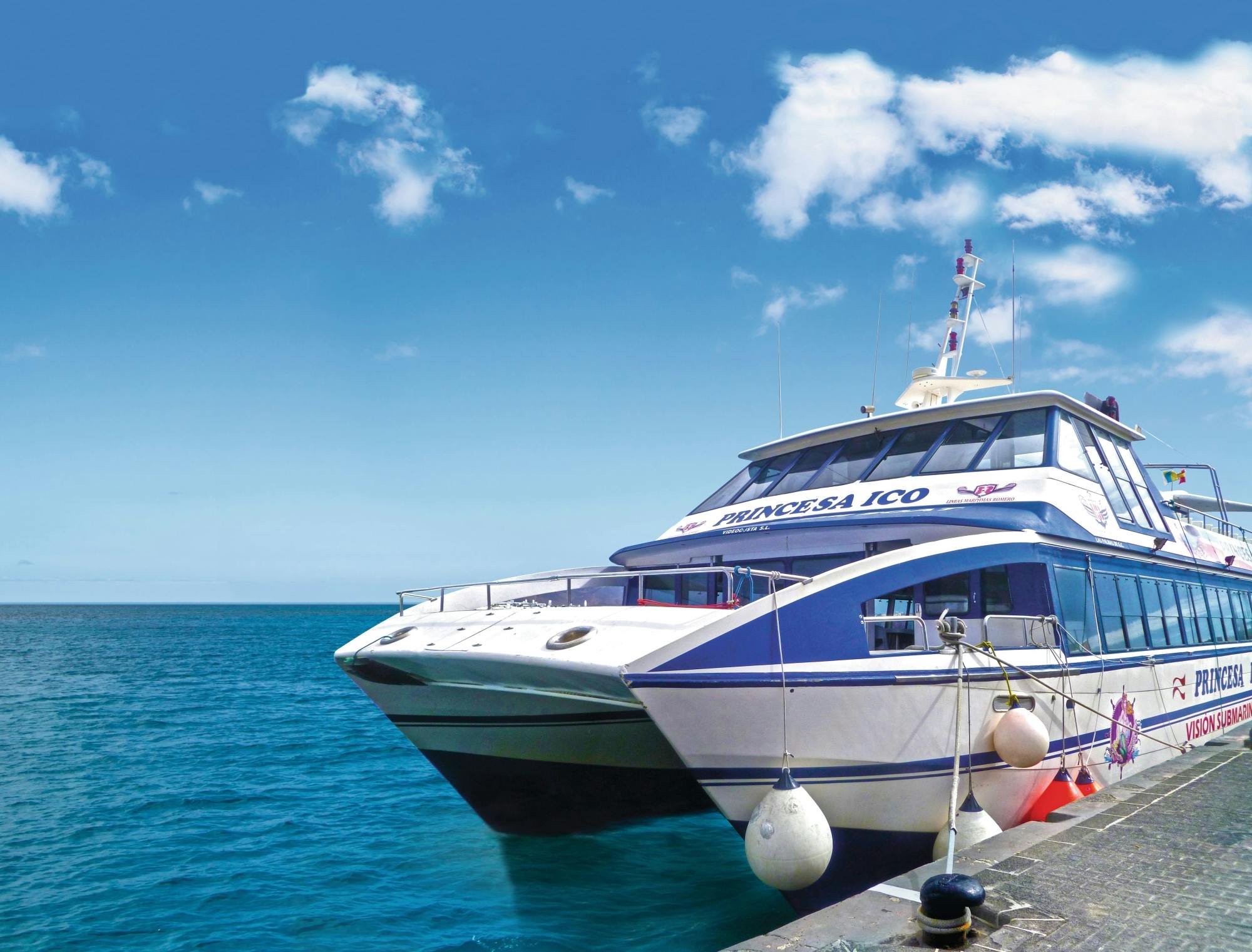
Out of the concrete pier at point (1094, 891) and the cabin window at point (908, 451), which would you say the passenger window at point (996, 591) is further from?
the concrete pier at point (1094, 891)

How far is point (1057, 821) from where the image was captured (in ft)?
26.0

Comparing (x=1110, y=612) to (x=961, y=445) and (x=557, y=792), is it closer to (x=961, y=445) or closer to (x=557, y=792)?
(x=961, y=445)

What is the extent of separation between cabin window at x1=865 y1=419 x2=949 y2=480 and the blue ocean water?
16.0ft

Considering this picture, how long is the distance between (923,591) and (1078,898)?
3.48 meters

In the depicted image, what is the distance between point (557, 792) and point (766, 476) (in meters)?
4.96

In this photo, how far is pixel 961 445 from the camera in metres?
10.5

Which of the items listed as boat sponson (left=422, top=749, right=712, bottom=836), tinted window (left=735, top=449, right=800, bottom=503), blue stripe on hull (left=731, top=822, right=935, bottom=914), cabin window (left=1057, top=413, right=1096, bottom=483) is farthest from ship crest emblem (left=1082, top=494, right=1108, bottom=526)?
boat sponson (left=422, top=749, right=712, bottom=836)

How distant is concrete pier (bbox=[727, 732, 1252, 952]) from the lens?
5293 mm

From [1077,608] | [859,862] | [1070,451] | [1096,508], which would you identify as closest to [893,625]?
[1077,608]

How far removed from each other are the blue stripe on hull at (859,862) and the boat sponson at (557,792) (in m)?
2.72

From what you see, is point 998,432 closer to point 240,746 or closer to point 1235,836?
point 1235,836

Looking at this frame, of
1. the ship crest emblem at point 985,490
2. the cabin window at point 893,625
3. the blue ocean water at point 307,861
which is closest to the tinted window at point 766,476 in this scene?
the cabin window at point 893,625

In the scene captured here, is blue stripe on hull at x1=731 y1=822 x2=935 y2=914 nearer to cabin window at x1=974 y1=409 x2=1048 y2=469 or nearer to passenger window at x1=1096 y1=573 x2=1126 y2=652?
passenger window at x1=1096 y1=573 x2=1126 y2=652

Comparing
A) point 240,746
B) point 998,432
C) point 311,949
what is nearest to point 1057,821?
point 998,432
